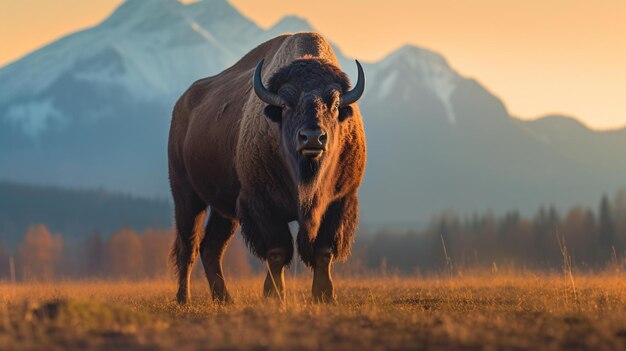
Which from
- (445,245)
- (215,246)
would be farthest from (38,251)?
(215,246)

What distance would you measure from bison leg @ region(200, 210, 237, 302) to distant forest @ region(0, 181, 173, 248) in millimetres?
131367

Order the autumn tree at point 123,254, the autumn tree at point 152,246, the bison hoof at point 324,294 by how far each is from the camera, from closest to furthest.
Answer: the bison hoof at point 324,294
the autumn tree at point 152,246
the autumn tree at point 123,254

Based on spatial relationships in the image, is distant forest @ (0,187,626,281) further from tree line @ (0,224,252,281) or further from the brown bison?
the brown bison

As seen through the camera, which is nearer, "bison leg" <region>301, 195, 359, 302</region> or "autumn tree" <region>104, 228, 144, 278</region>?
"bison leg" <region>301, 195, 359, 302</region>

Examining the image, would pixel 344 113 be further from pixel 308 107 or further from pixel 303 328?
pixel 303 328

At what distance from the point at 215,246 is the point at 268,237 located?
3.36 meters

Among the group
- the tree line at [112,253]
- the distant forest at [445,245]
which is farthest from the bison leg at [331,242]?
the tree line at [112,253]

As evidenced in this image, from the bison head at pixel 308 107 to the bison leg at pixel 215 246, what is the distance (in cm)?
352

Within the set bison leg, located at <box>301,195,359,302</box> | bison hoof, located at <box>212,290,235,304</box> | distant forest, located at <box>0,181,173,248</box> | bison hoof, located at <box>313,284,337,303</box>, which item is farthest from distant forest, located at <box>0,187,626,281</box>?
bison hoof, located at <box>313,284,337,303</box>

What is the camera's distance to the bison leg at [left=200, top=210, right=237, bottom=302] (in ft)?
45.9

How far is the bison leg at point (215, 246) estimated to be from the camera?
1398 cm

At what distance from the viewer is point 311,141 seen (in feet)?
33.1

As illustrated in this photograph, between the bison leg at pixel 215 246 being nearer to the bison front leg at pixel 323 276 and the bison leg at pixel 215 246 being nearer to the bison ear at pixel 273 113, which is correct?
the bison front leg at pixel 323 276

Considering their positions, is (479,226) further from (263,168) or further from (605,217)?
(263,168)
